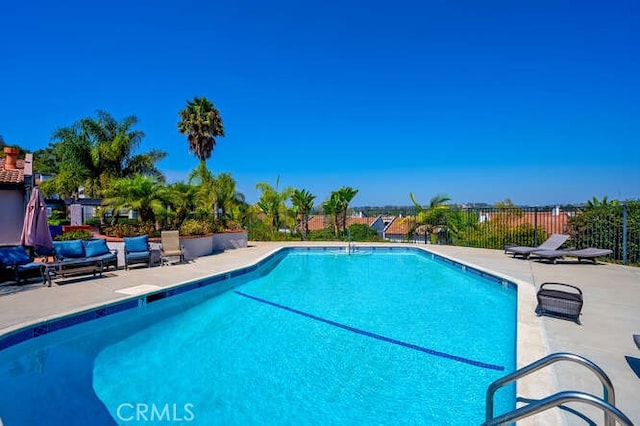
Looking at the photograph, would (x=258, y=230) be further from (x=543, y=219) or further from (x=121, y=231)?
(x=543, y=219)

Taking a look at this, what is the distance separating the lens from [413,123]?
27.9 m

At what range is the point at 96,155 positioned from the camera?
25391mm

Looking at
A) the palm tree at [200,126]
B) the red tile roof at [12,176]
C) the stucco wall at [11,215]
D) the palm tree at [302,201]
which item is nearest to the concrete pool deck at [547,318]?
the stucco wall at [11,215]

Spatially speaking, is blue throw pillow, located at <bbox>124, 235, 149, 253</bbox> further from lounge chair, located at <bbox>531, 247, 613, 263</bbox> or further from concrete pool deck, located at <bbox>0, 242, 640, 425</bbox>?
lounge chair, located at <bbox>531, 247, 613, 263</bbox>

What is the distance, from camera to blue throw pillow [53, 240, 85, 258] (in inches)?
332

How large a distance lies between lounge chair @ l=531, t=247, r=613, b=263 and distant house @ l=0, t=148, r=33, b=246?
57.3ft

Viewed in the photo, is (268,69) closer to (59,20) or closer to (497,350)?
Answer: (59,20)

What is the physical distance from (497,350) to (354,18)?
51.1ft

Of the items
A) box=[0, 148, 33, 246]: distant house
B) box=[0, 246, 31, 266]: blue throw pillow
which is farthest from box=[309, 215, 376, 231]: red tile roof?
box=[0, 246, 31, 266]: blue throw pillow

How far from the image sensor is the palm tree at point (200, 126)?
65.6ft

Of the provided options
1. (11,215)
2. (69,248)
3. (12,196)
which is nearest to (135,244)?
(69,248)

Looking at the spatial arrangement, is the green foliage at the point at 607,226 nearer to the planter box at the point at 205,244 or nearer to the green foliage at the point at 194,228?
the planter box at the point at 205,244

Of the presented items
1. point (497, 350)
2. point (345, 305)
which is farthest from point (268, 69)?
point (497, 350)

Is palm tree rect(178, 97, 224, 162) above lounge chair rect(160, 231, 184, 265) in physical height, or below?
above
